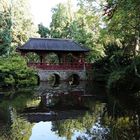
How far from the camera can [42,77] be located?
5075cm

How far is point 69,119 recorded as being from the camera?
20156 millimetres

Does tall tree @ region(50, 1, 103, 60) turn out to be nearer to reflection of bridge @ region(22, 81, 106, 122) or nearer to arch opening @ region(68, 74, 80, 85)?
arch opening @ region(68, 74, 80, 85)

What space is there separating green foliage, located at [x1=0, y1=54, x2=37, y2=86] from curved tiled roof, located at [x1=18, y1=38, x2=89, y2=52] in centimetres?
713

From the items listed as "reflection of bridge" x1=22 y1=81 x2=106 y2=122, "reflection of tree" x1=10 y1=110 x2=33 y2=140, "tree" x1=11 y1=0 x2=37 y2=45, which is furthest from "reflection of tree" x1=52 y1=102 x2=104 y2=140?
"tree" x1=11 y1=0 x2=37 y2=45

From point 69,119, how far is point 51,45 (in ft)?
110

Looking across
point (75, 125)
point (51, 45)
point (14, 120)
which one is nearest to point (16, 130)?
point (14, 120)

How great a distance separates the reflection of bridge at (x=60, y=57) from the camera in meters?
50.7

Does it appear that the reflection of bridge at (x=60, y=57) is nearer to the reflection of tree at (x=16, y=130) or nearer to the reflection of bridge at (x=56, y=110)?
the reflection of bridge at (x=56, y=110)

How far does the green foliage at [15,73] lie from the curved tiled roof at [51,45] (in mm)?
7130

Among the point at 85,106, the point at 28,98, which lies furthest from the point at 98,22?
the point at 85,106

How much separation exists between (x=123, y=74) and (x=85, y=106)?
6.83 meters

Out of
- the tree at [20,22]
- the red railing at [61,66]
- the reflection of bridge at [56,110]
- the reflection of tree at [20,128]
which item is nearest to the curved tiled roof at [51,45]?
the red railing at [61,66]

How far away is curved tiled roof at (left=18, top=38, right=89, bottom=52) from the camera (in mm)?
51109

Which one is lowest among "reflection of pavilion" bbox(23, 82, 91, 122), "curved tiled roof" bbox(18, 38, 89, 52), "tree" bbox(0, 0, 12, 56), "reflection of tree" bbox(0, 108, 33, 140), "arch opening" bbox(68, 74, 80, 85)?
"reflection of tree" bbox(0, 108, 33, 140)
